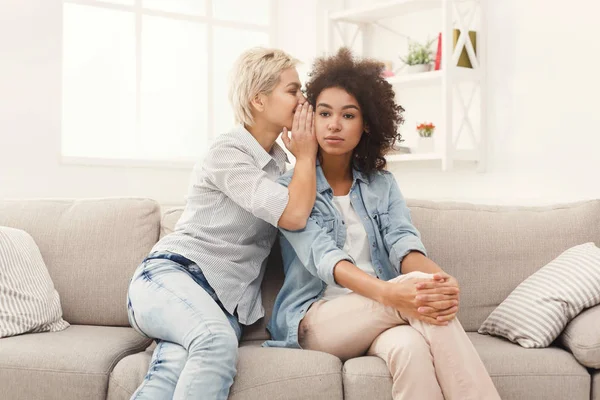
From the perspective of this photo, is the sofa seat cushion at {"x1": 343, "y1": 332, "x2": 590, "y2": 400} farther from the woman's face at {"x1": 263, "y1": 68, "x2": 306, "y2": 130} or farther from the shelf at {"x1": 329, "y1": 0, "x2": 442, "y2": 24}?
the shelf at {"x1": 329, "y1": 0, "x2": 442, "y2": 24}

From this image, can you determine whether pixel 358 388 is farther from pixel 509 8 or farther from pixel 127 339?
pixel 509 8

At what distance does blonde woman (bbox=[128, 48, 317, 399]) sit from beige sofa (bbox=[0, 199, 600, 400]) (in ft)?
0.42

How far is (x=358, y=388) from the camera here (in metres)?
1.86

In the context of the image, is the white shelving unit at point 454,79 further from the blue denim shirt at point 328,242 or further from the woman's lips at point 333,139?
the woman's lips at point 333,139

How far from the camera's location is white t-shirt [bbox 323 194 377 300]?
2.16 m

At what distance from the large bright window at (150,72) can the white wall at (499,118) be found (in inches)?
7.2

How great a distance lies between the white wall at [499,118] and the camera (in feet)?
11.9

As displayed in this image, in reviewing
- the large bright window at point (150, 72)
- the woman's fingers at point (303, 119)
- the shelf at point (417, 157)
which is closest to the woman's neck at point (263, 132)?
the woman's fingers at point (303, 119)

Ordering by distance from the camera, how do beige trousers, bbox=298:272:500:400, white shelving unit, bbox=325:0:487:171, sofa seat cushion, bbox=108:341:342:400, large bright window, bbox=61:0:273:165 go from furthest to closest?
large bright window, bbox=61:0:273:165
white shelving unit, bbox=325:0:487:171
sofa seat cushion, bbox=108:341:342:400
beige trousers, bbox=298:272:500:400

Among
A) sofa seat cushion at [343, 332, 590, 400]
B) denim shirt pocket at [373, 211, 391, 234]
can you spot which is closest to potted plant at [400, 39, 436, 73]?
denim shirt pocket at [373, 211, 391, 234]

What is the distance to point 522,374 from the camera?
6.42 feet

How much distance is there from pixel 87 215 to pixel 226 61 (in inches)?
103

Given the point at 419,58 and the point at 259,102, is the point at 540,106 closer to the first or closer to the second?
the point at 419,58

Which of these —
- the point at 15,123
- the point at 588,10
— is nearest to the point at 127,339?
the point at 15,123
